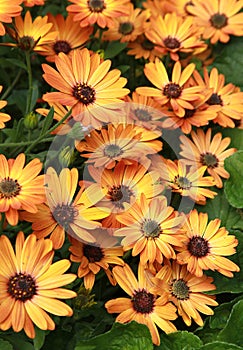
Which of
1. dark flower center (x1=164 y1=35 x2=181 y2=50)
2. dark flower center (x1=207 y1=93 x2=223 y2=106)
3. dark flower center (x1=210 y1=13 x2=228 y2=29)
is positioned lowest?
dark flower center (x1=207 y1=93 x2=223 y2=106)

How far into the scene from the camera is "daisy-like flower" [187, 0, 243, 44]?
5.93ft

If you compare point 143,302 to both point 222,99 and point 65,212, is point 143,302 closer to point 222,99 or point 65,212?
point 65,212

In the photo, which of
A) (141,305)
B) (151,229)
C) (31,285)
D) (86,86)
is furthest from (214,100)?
(31,285)

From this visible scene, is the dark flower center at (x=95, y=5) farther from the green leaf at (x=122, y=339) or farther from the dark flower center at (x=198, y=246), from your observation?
the green leaf at (x=122, y=339)

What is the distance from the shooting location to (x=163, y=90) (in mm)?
1521

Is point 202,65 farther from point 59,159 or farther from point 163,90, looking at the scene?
point 59,159

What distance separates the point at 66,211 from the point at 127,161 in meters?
0.16

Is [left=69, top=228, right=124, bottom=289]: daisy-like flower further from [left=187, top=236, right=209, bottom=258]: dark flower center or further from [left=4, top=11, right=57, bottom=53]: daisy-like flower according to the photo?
[left=4, top=11, right=57, bottom=53]: daisy-like flower

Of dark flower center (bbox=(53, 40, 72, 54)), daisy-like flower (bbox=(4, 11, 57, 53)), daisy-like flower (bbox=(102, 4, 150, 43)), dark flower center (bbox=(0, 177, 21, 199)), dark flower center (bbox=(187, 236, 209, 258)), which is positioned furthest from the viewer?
daisy-like flower (bbox=(102, 4, 150, 43))

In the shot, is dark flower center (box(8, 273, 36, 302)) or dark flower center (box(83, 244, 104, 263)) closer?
dark flower center (box(8, 273, 36, 302))

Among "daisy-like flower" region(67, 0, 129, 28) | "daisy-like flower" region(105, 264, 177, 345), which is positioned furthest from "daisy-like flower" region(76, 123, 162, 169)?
"daisy-like flower" region(67, 0, 129, 28)

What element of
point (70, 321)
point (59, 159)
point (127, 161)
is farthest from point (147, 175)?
point (70, 321)

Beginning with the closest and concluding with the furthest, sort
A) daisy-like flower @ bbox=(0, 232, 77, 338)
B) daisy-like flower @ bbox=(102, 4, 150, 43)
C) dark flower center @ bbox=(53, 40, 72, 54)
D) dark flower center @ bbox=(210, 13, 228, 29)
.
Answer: daisy-like flower @ bbox=(0, 232, 77, 338) < dark flower center @ bbox=(53, 40, 72, 54) < daisy-like flower @ bbox=(102, 4, 150, 43) < dark flower center @ bbox=(210, 13, 228, 29)

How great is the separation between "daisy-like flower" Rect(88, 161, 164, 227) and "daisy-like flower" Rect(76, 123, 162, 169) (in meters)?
0.02
